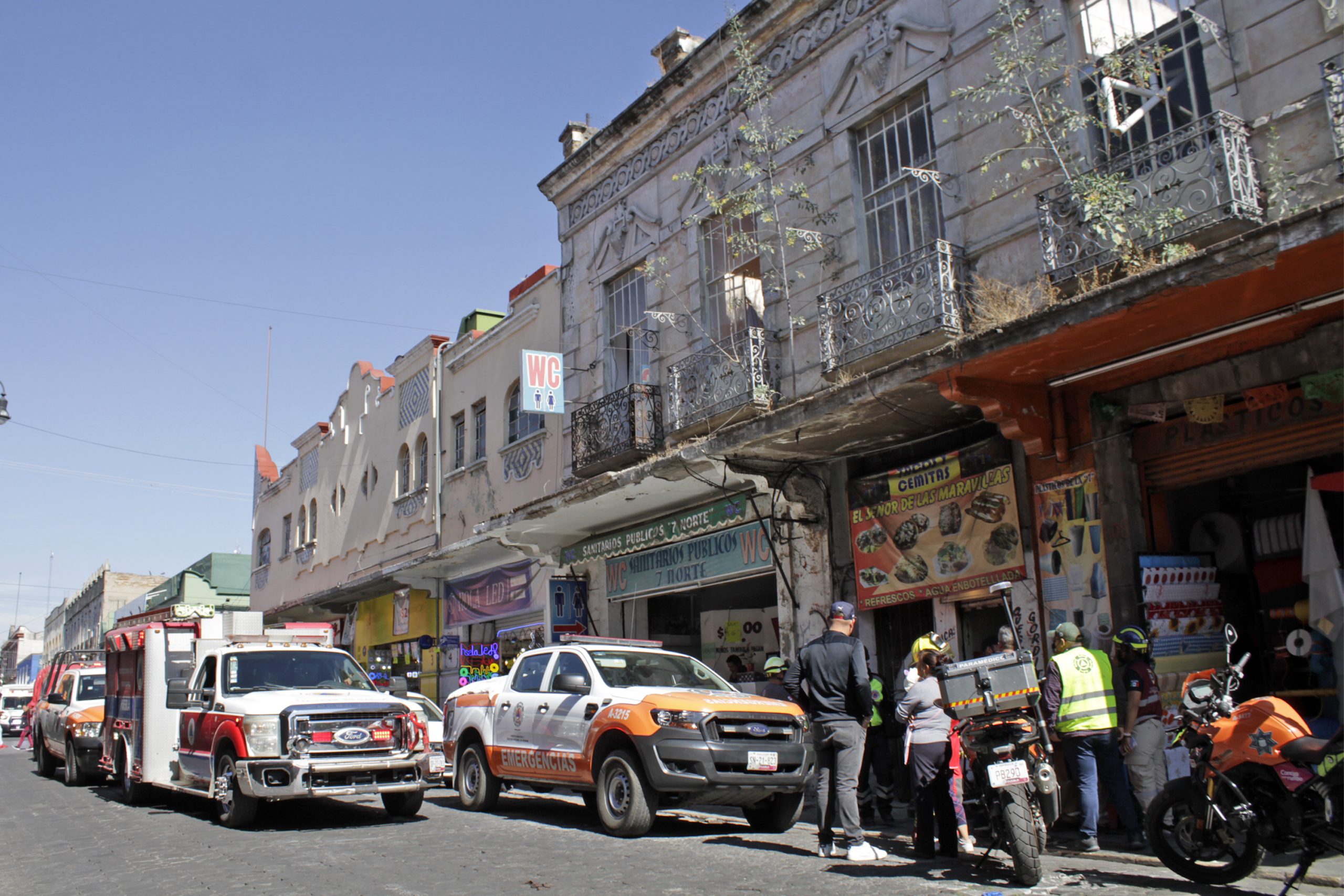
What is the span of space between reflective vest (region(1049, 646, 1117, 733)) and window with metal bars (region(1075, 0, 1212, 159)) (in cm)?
485

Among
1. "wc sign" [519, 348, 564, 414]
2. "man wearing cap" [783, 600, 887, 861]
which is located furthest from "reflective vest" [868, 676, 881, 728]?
"wc sign" [519, 348, 564, 414]

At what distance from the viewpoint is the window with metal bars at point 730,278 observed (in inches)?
587

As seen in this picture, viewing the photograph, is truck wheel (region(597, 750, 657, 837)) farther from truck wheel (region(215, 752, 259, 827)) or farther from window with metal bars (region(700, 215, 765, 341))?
window with metal bars (region(700, 215, 765, 341))

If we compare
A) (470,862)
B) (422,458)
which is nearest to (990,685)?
(470,862)

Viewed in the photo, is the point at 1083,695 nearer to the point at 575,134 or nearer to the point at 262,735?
the point at 262,735

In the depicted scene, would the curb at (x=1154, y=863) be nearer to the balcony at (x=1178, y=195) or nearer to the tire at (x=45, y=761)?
the balcony at (x=1178, y=195)

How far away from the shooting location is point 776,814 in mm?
9555

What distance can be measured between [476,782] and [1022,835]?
650 cm

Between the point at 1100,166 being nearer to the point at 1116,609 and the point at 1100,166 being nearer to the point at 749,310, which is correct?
the point at 1116,609

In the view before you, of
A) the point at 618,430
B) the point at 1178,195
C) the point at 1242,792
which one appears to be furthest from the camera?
the point at 618,430

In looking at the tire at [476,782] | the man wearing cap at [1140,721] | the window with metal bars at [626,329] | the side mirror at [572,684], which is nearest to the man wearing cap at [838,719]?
the man wearing cap at [1140,721]

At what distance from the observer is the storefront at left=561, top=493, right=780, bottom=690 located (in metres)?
14.6

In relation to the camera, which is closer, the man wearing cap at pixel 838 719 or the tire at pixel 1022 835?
the tire at pixel 1022 835

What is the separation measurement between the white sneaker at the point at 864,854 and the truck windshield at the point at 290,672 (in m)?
6.11
